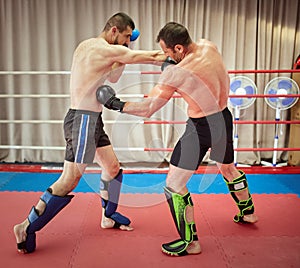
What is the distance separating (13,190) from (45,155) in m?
1.21

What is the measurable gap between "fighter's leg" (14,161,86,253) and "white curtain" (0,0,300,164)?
2.04 metres

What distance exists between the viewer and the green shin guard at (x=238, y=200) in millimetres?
2602

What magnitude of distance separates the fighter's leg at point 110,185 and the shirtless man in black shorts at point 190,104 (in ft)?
1.41

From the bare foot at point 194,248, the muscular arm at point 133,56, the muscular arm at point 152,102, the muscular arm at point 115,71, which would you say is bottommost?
the bare foot at point 194,248

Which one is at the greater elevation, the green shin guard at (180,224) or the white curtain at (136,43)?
the white curtain at (136,43)

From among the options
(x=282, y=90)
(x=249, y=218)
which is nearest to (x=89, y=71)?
(x=249, y=218)

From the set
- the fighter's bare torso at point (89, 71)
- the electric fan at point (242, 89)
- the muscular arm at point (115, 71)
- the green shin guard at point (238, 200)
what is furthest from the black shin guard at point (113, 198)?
the electric fan at point (242, 89)

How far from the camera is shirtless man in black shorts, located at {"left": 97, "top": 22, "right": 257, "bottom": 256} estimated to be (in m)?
2.12

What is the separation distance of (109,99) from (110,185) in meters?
0.67

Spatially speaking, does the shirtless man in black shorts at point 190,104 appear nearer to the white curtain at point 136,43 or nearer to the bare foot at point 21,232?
the bare foot at point 21,232

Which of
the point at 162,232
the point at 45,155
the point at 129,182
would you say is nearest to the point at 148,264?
the point at 162,232

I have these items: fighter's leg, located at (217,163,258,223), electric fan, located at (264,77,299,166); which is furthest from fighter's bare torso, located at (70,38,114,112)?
electric fan, located at (264,77,299,166)

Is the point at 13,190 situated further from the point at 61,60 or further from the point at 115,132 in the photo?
the point at 61,60

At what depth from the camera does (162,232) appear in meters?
2.56
